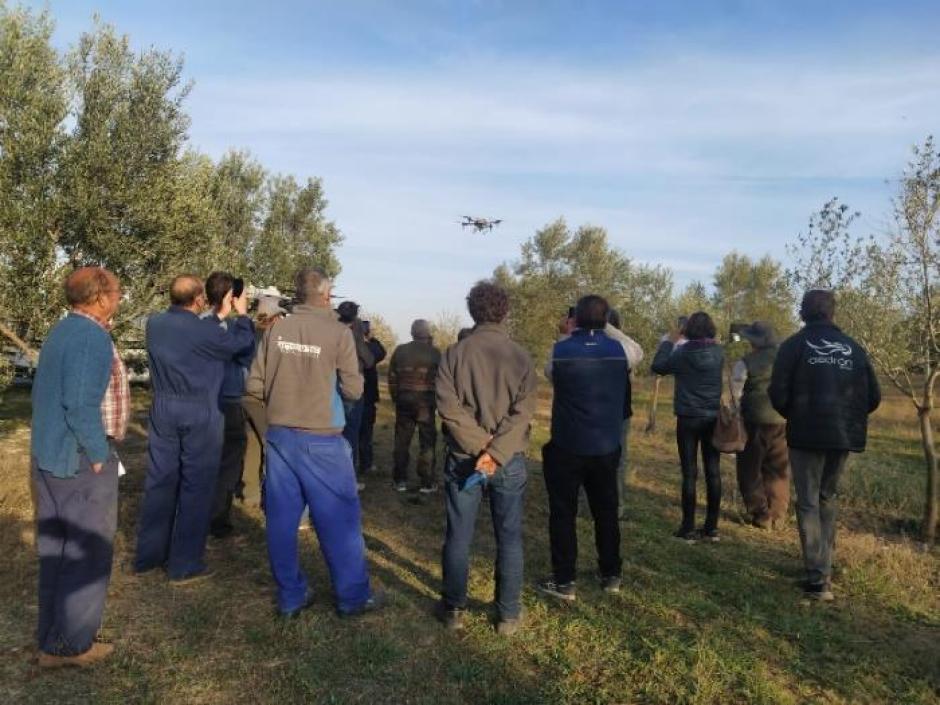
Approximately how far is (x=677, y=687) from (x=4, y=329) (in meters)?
11.1

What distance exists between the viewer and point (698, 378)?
6582 millimetres

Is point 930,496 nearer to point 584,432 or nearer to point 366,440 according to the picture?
point 584,432

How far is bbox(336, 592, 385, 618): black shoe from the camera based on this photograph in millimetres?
4500

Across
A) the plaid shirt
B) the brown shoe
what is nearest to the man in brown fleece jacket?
the plaid shirt

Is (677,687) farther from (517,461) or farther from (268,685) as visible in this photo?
(268,685)

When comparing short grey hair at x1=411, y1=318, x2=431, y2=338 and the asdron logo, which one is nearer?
the asdron logo

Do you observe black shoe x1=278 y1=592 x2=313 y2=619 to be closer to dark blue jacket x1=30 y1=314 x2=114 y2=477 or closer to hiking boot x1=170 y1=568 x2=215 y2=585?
hiking boot x1=170 y1=568 x2=215 y2=585

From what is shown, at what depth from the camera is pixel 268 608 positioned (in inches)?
183

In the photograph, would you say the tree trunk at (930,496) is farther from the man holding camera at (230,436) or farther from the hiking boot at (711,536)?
the man holding camera at (230,436)

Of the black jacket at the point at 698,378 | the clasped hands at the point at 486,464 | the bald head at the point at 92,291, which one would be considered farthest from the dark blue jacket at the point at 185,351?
the black jacket at the point at 698,378

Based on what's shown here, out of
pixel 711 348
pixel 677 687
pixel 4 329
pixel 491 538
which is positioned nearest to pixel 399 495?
pixel 491 538

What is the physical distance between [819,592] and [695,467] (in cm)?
168

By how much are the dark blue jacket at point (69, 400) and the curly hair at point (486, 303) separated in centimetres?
225

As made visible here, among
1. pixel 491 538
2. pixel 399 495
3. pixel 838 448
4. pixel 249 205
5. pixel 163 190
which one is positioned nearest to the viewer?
pixel 838 448
